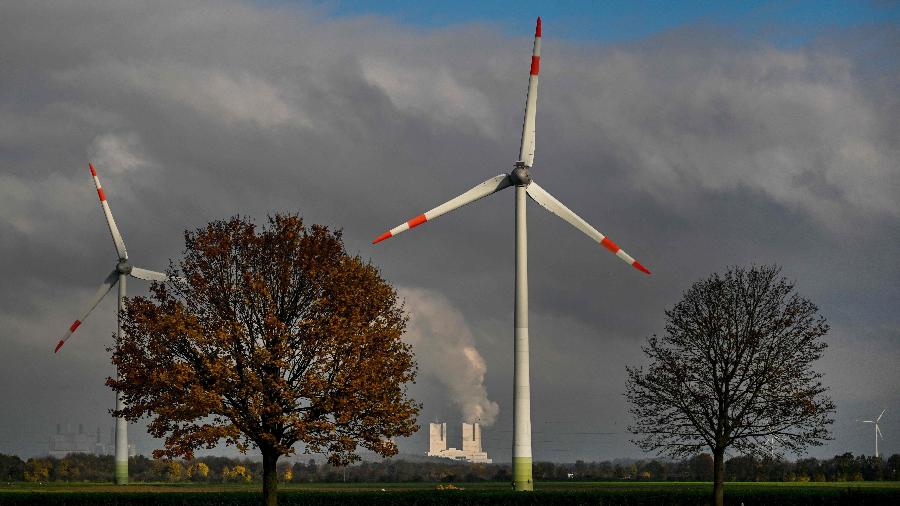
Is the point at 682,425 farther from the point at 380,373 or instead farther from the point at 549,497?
the point at 380,373

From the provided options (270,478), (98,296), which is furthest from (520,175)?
(98,296)

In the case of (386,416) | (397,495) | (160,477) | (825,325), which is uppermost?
(825,325)

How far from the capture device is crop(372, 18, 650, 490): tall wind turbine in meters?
70.7

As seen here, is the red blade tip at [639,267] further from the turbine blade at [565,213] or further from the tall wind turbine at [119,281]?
the tall wind turbine at [119,281]

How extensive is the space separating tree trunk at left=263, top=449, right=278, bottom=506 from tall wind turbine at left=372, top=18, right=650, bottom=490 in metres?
14.6

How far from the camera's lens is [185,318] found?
60.6 metres

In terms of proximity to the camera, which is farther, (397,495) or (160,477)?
(160,477)

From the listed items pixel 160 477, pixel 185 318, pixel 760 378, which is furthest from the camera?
pixel 160 477

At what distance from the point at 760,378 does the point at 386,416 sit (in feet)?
90.9

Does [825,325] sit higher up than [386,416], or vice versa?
[825,325]

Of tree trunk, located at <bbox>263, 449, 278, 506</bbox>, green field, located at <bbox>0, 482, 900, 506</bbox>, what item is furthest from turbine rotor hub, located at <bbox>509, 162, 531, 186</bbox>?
tree trunk, located at <bbox>263, 449, 278, 506</bbox>

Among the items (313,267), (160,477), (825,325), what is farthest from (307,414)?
(160,477)

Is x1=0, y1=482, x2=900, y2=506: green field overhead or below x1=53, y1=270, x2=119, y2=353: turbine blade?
below

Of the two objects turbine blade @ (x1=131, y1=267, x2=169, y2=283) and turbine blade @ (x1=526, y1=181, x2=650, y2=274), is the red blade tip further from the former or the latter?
turbine blade @ (x1=131, y1=267, x2=169, y2=283)
